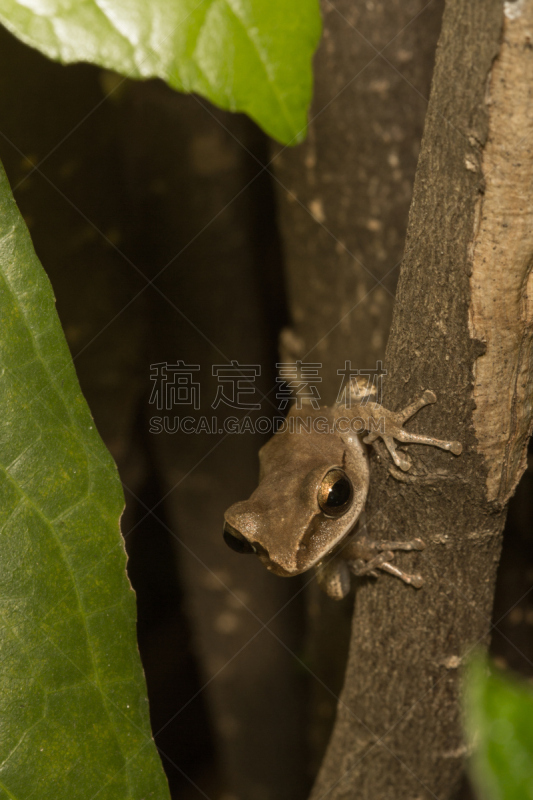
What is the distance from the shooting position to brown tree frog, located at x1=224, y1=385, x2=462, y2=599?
6.41 ft

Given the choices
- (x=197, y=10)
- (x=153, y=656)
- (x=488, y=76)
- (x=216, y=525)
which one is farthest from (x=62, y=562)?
(x=153, y=656)

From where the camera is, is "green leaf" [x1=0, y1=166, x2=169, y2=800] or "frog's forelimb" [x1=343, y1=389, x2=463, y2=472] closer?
"green leaf" [x1=0, y1=166, x2=169, y2=800]

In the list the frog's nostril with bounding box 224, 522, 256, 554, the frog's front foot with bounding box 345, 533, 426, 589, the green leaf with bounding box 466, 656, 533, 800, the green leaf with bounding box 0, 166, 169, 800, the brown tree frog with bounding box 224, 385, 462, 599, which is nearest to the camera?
the green leaf with bounding box 466, 656, 533, 800

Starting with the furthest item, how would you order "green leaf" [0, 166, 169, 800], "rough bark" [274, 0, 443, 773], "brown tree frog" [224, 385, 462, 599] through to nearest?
"rough bark" [274, 0, 443, 773] < "brown tree frog" [224, 385, 462, 599] < "green leaf" [0, 166, 169, 800]

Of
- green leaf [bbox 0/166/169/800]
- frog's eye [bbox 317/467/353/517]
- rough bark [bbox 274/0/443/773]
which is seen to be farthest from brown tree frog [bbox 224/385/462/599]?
rough bark [bbox 274/0/443/773]

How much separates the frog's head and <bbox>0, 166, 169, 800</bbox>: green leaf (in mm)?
658

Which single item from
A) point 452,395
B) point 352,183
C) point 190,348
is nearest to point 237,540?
point 452,395

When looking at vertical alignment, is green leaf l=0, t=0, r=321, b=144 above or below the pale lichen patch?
above

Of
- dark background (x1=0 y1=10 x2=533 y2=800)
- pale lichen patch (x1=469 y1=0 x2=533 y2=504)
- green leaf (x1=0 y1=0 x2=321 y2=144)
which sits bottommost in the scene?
dark background (x1=0 y1=10 x2=533 y2=800)

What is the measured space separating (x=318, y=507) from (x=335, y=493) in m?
0.07

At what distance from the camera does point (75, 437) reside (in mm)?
1380

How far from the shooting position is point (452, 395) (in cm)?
148

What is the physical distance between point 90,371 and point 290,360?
1043 mm

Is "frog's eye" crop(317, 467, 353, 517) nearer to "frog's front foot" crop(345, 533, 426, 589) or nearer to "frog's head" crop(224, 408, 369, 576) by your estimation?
"frog's head" crop(224, 408, 369, 576)
